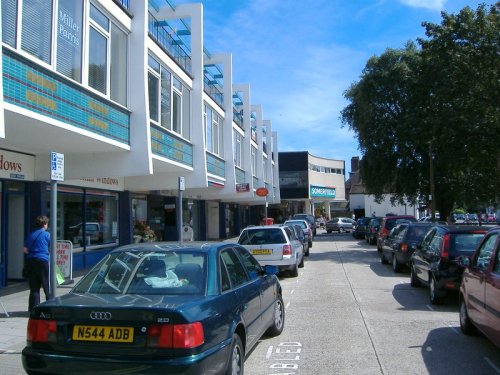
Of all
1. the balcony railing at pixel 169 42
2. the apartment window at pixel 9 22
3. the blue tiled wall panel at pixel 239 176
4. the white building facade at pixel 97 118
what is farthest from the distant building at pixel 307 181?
the apartment window at pixel 9 22

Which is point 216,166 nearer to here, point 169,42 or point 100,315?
point 169,42

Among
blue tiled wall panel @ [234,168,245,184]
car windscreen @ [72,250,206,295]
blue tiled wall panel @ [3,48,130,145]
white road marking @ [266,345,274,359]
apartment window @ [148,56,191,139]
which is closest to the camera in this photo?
car windscreen @ [72,250,206,295]

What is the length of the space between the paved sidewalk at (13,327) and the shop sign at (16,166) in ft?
8.45

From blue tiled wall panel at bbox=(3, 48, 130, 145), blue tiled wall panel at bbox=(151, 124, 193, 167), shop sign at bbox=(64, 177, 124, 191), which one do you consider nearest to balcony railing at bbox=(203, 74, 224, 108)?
blue tiled wall panel at bbox=(151, 124, 193, 167)

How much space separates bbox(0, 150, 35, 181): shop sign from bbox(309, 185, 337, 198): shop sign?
5692 centimetres

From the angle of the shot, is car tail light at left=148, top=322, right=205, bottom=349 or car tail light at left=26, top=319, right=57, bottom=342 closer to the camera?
car tail light at left=148, top=322, right=205, bottom=349

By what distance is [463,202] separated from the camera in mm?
30656

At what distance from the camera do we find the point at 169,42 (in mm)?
18516

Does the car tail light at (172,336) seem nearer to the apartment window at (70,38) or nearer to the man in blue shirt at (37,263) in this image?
the man in blue shirt at (37,263)

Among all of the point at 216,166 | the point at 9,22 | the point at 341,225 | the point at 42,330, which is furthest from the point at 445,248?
the point at 341,225

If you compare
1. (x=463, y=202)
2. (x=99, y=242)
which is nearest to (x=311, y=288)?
(x=99, y=242)

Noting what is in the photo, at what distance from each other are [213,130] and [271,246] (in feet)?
39.0

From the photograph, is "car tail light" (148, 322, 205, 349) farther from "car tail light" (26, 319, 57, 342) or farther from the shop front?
the shop front

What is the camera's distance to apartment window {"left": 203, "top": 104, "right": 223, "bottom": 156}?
76.7 ft
